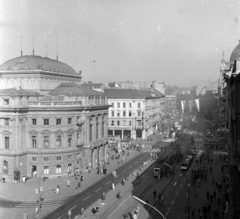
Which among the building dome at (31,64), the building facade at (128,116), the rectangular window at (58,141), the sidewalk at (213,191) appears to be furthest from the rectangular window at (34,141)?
the building facade at (128,116)

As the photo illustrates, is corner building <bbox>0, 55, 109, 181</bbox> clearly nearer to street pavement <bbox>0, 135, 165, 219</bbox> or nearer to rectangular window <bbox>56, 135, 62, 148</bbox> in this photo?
rectangular window <bbox>56, 135, 62, 148</bbox>

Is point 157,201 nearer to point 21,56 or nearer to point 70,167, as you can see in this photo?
point 70,167

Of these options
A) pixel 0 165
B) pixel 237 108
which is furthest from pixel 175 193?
pixel 0 165

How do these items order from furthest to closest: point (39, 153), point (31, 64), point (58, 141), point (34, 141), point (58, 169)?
point (31, 64) < point (58, 141) < point (58, 169) < point (34, 141) < point (39, 153)

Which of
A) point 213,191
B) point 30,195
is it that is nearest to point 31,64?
point 30,195

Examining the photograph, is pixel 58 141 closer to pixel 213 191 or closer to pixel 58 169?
pixel 58 169

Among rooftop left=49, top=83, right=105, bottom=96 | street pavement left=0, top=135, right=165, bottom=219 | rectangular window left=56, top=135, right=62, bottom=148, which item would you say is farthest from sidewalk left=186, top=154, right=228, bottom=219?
rooftop left=49, top=83, right=105, bottom=96

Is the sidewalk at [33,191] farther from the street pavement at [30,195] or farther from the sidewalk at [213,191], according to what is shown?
the sidewalk at [213,191]

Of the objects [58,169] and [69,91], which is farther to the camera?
[69,91]

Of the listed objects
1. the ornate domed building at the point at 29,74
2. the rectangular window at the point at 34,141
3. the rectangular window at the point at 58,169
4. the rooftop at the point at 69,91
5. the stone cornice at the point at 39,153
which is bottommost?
the rectangular window at the point at 58,169
